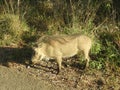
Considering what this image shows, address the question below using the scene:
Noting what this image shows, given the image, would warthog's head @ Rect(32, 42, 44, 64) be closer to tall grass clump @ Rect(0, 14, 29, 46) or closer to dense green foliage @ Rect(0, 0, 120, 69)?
dense green foliage @ Rect(0, 0, 120, 69)

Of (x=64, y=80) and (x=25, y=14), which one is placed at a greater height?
(x=25, y=14)

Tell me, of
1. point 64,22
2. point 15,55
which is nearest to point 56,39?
point 15,55

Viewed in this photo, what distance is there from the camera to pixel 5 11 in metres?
9.44

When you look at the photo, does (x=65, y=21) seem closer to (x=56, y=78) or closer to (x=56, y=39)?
(x=56, y=39)

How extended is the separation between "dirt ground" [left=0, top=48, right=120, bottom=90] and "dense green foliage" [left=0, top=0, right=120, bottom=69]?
1.75 ft

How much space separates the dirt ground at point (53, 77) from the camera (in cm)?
720

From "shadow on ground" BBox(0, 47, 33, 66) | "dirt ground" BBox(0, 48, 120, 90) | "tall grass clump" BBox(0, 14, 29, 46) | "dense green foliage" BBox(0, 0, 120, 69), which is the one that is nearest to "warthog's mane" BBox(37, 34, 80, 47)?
"dirt ground" BBox(0, 48, 120, 90)

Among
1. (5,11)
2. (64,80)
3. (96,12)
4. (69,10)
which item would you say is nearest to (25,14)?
(5,11)

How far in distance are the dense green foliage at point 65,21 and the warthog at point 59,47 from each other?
63 centimetres

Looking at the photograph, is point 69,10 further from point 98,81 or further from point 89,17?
point 98,81

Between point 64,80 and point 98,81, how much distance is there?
629 millimetres

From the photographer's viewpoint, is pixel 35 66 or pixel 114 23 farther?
pixel 114 23

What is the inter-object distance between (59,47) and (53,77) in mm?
588

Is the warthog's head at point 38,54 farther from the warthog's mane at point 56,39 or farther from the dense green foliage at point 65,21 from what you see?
the dense green foliage at point 65,21
